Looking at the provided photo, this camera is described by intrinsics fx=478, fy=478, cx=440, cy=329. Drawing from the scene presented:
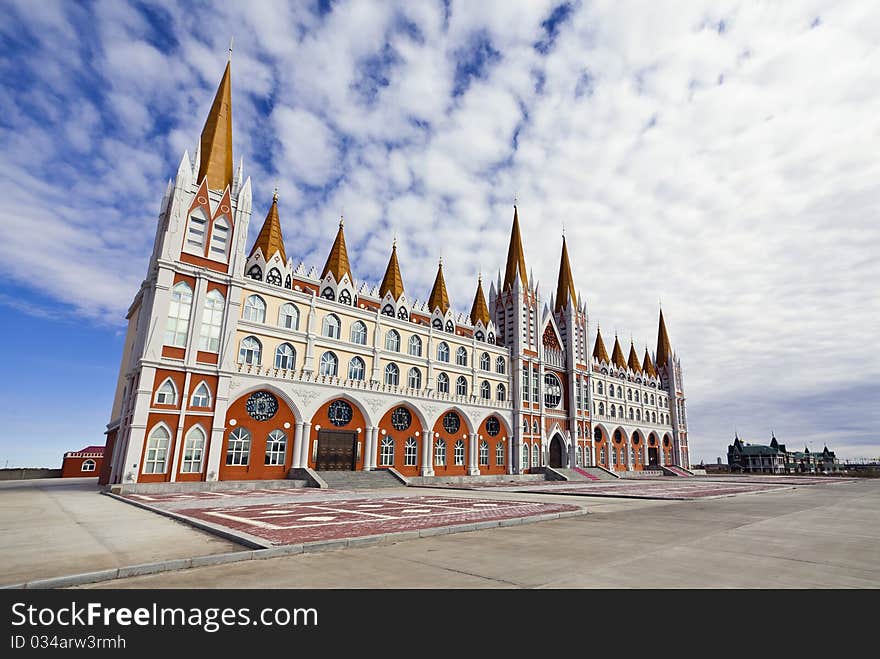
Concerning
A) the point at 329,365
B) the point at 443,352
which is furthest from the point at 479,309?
the point at 329,365

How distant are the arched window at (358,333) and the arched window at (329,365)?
2.24 metres

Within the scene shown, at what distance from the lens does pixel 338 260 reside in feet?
133

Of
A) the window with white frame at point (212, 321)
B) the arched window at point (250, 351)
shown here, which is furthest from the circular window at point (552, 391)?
the window with white frame at point (212, 321)

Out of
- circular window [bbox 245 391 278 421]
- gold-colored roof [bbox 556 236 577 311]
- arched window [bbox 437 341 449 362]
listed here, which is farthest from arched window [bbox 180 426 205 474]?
gold-colored roof [bbox 556 236 577 311]

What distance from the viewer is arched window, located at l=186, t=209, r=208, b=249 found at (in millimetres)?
28628

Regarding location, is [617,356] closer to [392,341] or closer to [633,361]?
[633,361]

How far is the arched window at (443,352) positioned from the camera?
42844mm

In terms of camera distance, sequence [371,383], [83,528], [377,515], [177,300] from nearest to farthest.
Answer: [83,528], [377,515], [177,300], [371,383]

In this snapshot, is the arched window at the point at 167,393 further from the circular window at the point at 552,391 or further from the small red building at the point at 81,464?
the circular window at the point at 552,391
